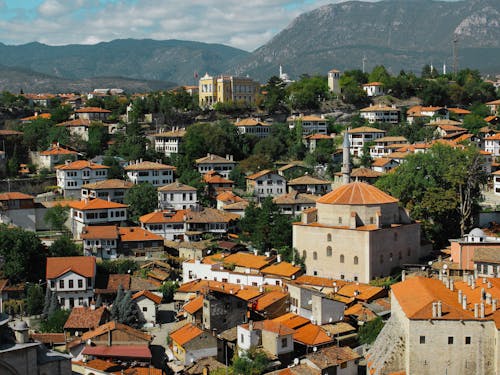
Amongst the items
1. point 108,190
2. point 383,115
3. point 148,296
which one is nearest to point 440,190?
point 148,296

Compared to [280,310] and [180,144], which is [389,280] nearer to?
[280,310]

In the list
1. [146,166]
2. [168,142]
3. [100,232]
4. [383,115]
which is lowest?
[100,232]

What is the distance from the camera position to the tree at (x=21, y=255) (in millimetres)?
36281

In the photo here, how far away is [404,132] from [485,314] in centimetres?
4082

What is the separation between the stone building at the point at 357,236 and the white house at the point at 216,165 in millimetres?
17429

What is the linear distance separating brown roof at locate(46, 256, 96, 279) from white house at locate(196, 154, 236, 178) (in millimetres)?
18899

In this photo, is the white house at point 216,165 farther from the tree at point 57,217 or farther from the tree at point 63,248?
the tree at point 63,248

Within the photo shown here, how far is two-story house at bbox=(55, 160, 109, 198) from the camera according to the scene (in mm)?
49531

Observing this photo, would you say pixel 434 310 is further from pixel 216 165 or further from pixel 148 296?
pixel 216 165

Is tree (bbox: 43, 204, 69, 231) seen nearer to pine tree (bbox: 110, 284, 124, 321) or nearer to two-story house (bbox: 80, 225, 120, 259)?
two-story house (bbox: 80, 225, 120, 259)

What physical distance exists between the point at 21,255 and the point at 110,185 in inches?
466

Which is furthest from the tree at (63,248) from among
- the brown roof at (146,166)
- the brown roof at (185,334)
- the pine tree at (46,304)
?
the brown roof at (185,334)

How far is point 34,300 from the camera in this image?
113 feet

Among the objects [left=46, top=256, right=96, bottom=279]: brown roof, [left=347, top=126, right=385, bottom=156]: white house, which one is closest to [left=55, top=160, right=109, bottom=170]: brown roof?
[left=46, top=256, right=96, bottom=279]: brown roof
